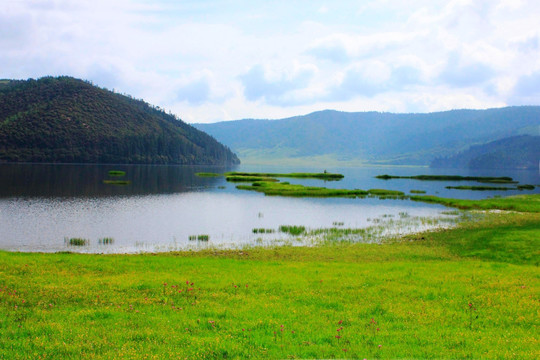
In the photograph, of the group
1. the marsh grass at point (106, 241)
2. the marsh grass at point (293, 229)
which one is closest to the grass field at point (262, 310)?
the marsh grass at point (106, 241)

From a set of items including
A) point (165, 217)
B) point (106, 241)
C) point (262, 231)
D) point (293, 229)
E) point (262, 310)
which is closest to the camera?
point (262, 310)

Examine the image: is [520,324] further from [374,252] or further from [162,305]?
[374,252]

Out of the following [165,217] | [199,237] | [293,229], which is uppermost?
[165,217]

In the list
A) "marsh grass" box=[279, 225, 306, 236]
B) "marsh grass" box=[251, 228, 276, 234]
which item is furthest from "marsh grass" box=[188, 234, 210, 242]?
"marsh grass" box=[279, 225, 306, 236]

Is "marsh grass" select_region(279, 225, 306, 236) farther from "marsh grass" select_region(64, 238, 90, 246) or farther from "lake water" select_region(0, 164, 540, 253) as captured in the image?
"marsh grass" select_region(64, 238, 90, 246)

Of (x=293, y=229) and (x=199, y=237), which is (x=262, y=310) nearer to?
(x=199, y=237)

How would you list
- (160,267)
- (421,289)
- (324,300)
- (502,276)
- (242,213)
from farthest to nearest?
(242,213), (160,267), (502,276), (421,289), (324,300)

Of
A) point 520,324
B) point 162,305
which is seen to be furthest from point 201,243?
point 520,324

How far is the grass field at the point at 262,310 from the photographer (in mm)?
12336

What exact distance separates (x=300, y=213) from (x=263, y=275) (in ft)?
140

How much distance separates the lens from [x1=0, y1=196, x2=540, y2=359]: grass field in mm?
12336

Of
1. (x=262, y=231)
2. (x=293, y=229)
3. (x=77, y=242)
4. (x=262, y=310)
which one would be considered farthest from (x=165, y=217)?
(x=262, y=310)

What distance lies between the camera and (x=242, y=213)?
211ft

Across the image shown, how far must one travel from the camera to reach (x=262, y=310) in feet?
52.5
